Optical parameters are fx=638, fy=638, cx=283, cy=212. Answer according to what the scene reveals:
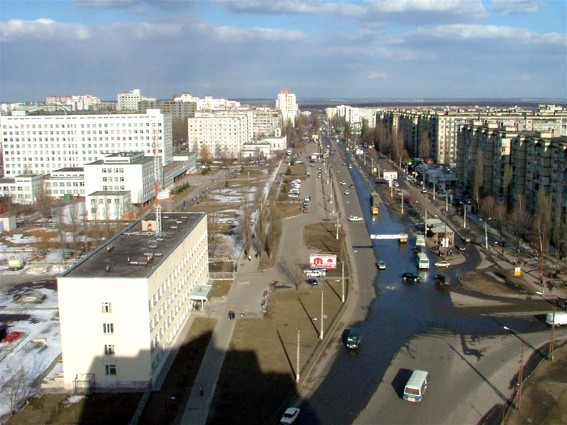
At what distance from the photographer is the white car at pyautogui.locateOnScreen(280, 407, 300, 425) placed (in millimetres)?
8419

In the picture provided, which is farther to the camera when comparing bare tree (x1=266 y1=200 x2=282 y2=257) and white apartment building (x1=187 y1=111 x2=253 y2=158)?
white apartment building (x1=187 y1=111 x2=253 y2=158)

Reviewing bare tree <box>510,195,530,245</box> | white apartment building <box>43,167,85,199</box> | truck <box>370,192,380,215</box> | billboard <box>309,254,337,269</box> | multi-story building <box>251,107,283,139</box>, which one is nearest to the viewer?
billboard <box>309,254,337,269</box>

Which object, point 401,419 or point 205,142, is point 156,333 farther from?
point 205,142

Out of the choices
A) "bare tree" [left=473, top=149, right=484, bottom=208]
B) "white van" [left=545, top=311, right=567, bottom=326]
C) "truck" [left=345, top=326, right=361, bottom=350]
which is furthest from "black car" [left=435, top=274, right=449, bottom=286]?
"bare tree" [left=473, top=149, right=484, bottom=208]

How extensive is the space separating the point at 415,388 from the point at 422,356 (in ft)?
5.65

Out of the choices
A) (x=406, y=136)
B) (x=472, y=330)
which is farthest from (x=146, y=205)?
(x=406, y=136)

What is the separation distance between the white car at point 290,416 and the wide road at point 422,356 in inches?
8.1

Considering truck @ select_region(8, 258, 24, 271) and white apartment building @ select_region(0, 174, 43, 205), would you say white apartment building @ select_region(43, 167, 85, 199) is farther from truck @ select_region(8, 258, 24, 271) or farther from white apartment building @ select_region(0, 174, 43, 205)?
truck @ select_region(8, 258, 24, 271)

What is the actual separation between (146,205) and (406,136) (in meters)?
26.8

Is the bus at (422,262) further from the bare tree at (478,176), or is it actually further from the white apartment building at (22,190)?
the white apartment building at (22,190)

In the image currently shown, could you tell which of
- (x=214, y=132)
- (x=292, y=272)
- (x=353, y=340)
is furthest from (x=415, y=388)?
(x=214, y=132)

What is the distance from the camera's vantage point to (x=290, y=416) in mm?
8477

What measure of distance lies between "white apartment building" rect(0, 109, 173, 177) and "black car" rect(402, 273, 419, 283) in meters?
20.7

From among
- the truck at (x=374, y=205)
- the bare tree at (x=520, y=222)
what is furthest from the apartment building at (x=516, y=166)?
the truck at (x=374, y=205)
